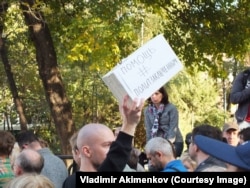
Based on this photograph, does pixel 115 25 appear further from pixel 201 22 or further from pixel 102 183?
pixel 102 183

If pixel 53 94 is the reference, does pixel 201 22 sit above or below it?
above

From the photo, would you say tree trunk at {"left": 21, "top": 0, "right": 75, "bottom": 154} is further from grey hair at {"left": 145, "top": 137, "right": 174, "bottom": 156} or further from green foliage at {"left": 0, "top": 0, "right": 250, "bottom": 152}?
grey hair at {"left": 145, "top": 137, "right": 174, "bottom": 156}

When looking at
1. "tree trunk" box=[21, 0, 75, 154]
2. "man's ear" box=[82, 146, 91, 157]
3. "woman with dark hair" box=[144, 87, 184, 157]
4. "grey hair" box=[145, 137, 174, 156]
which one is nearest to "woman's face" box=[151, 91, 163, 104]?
"woman with dark hair" box=[144, 87, 184, 157]

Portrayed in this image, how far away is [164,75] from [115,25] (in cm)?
878

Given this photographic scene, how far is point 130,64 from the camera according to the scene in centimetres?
403

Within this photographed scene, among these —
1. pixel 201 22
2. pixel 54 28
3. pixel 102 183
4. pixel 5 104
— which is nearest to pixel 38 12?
pixel 54 28

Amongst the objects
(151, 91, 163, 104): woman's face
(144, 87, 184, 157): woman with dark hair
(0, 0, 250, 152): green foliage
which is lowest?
(144, 87, 184, 157): woman with dark hair

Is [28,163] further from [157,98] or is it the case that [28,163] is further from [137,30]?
[137,30]

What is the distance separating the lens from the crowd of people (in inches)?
126

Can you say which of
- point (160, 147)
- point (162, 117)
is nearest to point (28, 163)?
point (160, 147)

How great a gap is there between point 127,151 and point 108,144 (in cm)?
26

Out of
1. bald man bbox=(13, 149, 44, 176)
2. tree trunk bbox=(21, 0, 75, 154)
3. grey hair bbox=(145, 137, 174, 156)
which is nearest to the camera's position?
bald man bbox=(13, 149, 44, 176)

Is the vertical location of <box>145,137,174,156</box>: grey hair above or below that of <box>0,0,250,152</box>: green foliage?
below

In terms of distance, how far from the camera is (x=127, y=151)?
3.90 meters
